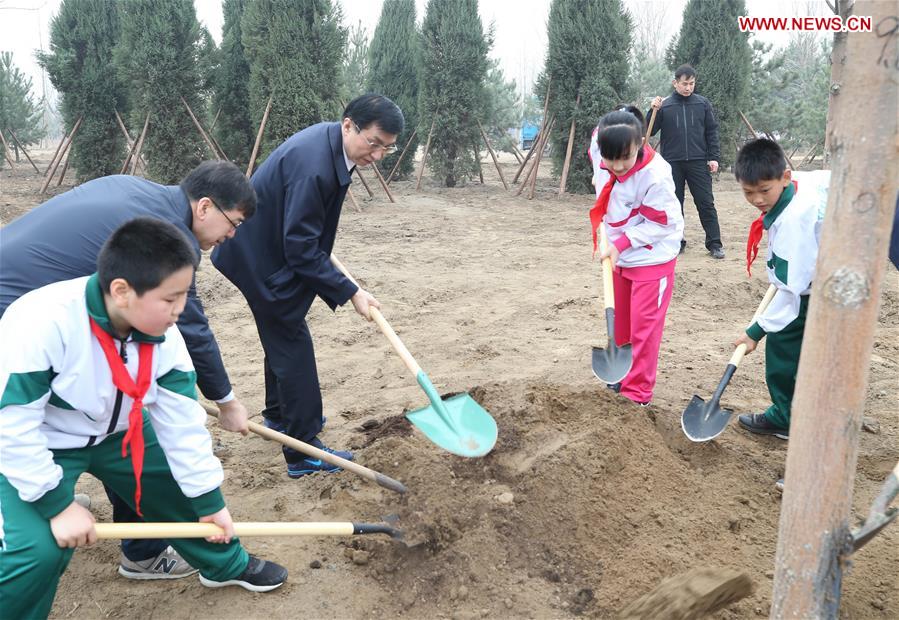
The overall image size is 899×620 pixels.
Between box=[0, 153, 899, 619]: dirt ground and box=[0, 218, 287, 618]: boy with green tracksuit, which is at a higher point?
box=[0, 218, 287, 618]: boy with green tracksuit

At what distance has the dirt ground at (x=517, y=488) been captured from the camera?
8.89ft

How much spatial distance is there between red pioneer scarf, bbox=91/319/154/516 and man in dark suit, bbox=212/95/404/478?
46.0 inches

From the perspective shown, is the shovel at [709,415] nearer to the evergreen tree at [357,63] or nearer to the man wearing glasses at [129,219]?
the man wearing glasses at [129,219]

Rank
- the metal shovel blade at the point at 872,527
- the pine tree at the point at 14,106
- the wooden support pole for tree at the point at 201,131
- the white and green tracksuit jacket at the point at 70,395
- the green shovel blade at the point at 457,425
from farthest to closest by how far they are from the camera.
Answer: the pine tree at the point at 14,106, the wooden support pole for tree at the point at 201,131, the green shovel blade at the point at 457,425, the white and green tracksuit jacket at the point at 70,395, the metal shovel blade at the point at 872,527

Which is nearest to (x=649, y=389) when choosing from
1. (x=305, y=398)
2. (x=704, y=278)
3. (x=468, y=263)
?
(x=305, y=398)

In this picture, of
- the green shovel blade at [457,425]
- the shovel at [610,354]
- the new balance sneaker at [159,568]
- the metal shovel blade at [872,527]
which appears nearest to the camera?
the metal shovel blade at [872,527]

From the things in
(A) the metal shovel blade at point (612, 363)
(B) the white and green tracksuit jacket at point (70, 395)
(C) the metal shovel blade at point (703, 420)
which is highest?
(B) the white and green tracksuit jacket at point (70, 395)

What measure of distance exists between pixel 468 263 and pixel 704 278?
2.47 m

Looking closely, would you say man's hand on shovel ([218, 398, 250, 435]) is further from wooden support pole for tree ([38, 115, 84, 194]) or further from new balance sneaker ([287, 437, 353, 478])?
wooden support pole for tree ([38, 115, 84, 194])

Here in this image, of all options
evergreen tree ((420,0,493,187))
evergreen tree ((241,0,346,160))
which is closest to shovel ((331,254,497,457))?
evergreen tree ((241,0,346,160))

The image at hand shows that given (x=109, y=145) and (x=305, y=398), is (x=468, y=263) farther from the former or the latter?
(x=109, y=145)

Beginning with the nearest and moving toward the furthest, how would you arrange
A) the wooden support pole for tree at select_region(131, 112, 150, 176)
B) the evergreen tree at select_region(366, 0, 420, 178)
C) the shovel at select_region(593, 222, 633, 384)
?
the shovel at select_region(593, 222, 633, 384)
the wooden support pole for tree at select_region(131, 112, 150, 176)
the evergreen tree at select_region(366, 0, 420, 178)

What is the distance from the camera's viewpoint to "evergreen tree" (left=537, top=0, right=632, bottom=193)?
479 inches

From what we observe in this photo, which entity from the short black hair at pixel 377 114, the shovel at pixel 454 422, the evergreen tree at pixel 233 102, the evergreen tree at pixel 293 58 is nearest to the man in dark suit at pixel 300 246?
the short black hair at pixel 377 114
